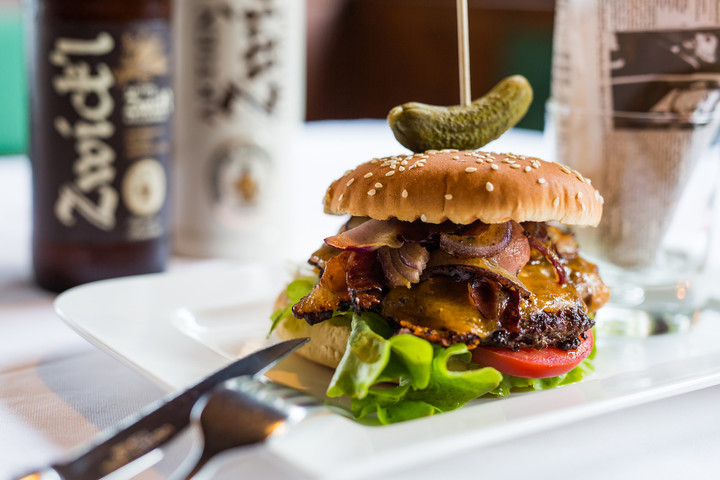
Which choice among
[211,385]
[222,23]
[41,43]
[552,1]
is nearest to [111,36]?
[41,43]

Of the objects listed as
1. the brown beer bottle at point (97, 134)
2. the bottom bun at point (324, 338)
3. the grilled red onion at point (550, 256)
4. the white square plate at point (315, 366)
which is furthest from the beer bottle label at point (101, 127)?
the grilled red onion at point (550, 256)

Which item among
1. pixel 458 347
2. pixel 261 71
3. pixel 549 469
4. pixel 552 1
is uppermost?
pixel 552 1

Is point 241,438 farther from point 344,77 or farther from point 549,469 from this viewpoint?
point 344,77

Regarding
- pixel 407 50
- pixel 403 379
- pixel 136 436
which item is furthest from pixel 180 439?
pixel 407 50

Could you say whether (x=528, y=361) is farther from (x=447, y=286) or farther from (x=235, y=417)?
(x=235, y=417)

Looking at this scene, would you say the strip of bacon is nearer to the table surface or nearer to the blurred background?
the table surface

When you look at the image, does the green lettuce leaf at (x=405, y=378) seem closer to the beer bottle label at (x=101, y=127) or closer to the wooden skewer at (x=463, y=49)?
the wooden skewer at (x=463, y=49)
